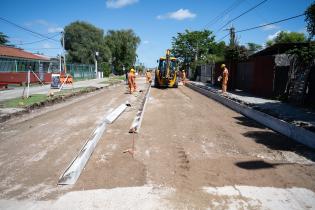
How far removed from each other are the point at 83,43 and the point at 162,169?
5978 centimetres

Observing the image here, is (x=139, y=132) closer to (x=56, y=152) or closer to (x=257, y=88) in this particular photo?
(x=56, y=152)

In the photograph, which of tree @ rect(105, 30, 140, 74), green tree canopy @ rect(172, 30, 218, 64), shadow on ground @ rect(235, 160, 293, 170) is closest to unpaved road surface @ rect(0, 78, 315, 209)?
shadow on ground @ rect(235, 160, 293, 170)

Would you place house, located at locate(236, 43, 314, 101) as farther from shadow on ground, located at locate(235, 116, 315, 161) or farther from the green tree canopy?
the green tree canopy

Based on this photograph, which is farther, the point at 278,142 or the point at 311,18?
the point at 311,18

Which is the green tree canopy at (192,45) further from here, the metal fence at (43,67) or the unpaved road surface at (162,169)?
the unpaved road surface at (162,169)

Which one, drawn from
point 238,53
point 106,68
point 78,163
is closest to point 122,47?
point 106,68

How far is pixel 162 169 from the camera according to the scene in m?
5.52

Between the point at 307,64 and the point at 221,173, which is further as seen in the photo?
the point at 307,64

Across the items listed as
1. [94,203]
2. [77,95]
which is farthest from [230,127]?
[77,95]

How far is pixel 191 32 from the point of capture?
6194 centimetres

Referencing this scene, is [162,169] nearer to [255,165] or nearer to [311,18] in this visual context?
[255,165]

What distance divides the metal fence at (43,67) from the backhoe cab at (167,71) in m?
12.6

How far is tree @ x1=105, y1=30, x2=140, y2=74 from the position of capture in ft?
240

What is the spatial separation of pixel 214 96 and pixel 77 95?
9663 mm
